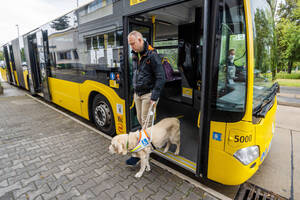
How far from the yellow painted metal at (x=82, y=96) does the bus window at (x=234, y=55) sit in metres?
2.12

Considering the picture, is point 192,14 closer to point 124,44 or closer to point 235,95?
point 124,44

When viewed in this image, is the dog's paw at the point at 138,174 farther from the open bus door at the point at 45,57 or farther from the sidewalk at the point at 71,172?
the open bus door at the point at 45,57

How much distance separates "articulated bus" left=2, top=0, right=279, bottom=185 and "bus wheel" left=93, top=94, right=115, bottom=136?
2 centimetres

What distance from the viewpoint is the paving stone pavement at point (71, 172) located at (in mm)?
2473

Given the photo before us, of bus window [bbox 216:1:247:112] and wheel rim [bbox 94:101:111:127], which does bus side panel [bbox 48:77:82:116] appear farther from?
bus window [bbox 216:1:247:112]

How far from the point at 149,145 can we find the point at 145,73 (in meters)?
1.15

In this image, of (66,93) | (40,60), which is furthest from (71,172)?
(40,60)

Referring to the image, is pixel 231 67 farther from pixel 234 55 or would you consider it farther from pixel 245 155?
pixel 245 155

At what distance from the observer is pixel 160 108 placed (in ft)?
20.6

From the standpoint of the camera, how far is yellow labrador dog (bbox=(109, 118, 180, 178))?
8.66 ft

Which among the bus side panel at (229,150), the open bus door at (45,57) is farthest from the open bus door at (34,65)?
the bus side panel at (229,150)

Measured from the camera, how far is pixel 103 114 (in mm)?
4219

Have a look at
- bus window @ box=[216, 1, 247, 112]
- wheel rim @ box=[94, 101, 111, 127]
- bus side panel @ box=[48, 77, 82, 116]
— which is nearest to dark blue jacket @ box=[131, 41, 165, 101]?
bus window @ box=[216, 1, 247, 112]

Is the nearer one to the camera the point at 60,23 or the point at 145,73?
the point at 145,73
